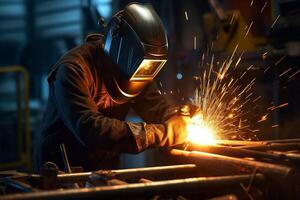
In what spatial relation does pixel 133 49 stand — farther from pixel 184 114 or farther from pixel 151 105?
pixel 151 105

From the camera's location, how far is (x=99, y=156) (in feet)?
11.6

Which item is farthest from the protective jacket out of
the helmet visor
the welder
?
the helmet visor

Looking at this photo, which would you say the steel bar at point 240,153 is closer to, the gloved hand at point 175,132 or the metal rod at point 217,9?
the gloved hand at point 175,132

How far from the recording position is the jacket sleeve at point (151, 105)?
151 inches

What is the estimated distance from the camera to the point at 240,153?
9.61 feet

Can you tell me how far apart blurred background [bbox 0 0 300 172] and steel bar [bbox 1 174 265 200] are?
200 centimetres

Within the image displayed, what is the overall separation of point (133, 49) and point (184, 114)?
1.82 ft

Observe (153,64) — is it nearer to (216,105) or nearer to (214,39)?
(216,105)

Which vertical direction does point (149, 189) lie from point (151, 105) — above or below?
below

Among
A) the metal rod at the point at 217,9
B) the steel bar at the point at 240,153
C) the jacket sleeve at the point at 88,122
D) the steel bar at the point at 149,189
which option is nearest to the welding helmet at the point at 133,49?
the jacket sleeve at the point at 88,122

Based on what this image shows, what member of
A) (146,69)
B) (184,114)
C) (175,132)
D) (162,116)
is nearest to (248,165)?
(175,132)

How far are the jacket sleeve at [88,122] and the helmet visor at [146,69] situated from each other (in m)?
0.34

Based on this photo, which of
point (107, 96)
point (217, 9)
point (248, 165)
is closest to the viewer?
point (248, 165)

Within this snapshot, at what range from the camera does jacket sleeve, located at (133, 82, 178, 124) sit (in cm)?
384
